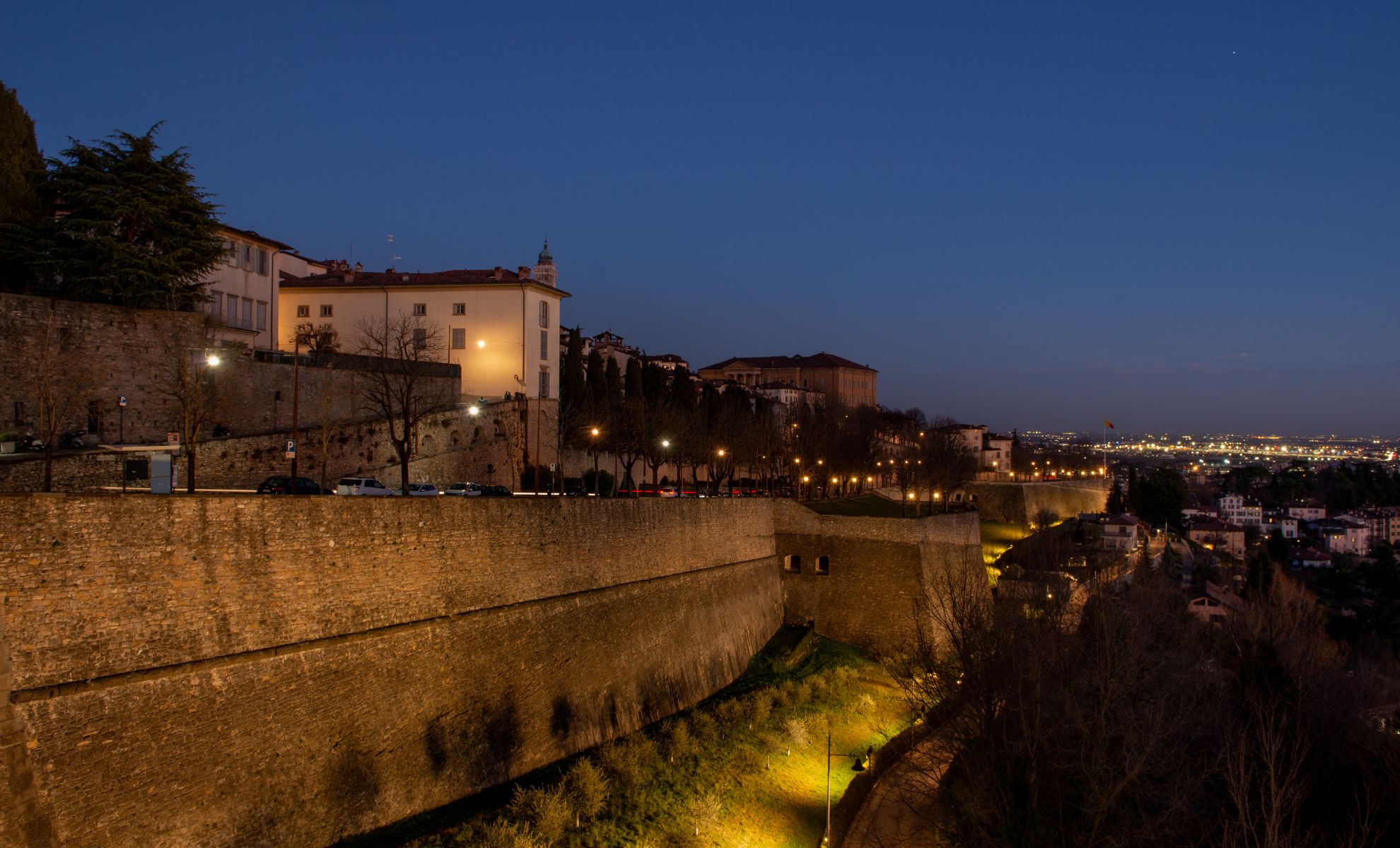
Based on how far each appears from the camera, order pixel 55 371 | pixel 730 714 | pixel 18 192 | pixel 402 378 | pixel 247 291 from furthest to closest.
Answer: pixel 247 291 < pixel 402 378 < pixel 18 192 < pixel 730 714 < pixel 55 371

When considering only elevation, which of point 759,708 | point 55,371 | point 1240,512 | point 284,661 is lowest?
point 1240,512

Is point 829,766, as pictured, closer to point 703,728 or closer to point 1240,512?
point 703,728

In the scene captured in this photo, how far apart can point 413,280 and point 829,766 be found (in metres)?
31.2

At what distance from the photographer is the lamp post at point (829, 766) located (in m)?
18.5

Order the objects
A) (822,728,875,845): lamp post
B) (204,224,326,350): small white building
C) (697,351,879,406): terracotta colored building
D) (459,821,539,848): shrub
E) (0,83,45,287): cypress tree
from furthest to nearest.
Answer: (697,351,879,406): terracotta colored building < (204,224,326,350): small white building < (0,83,45,287): cypress tree < (822,728,875,845): lamp post < (459,821,539,848): shrub

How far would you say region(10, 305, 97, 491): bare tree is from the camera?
68.0 ft

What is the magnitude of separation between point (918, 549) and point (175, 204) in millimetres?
27596

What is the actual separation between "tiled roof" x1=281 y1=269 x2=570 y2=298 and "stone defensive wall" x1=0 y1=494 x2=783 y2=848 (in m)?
22.1

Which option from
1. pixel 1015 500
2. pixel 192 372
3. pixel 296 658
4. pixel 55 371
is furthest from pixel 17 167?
pixel 1015 500

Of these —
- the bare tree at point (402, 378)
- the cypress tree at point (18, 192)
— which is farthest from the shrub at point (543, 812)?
the cypress tree at point (18, 192)

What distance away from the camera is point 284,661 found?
13766 millimetres

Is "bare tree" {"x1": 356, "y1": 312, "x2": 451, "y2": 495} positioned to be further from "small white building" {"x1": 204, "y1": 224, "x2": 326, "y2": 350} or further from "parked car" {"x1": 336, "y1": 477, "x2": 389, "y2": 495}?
"small white building" {"x1": 204, "y1": 224, "x2": 326, "y2": 350}

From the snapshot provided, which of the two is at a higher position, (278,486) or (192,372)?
(192,372)

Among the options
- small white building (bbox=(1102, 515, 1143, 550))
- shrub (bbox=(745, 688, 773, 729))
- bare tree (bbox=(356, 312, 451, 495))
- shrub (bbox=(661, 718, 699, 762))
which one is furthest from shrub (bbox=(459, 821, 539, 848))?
small white building (bbox=(1102, 515, 1143, 550))
